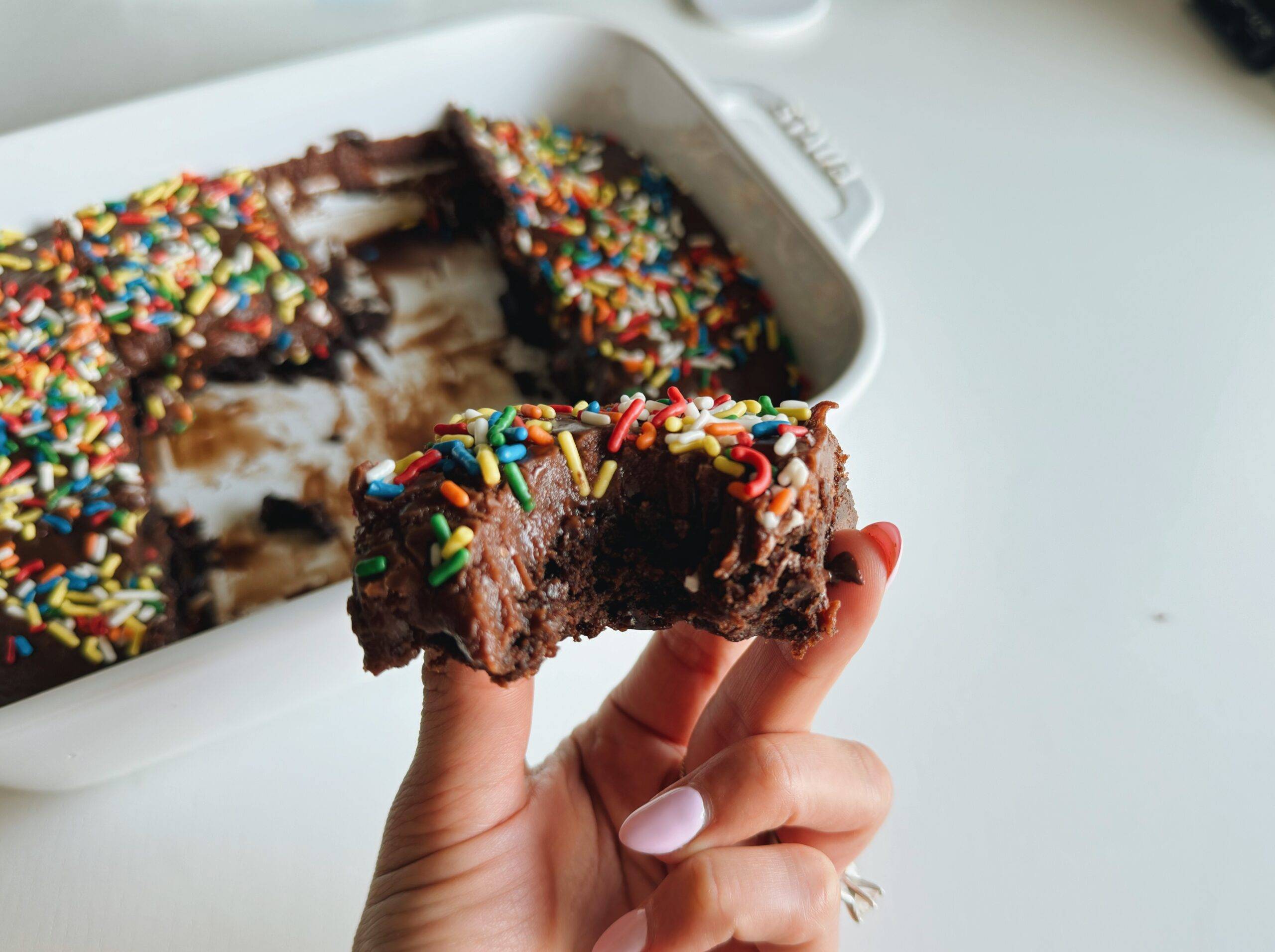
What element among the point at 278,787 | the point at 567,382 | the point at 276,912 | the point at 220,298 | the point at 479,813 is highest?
the point at 220,298

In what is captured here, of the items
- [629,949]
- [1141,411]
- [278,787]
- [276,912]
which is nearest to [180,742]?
[278,787]

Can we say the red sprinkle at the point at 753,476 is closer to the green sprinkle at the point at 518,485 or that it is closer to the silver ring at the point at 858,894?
the green sprinkle at the point at 518,485

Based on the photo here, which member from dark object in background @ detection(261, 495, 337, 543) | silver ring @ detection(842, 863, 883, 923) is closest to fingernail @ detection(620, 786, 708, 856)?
silver ring @ detection(842, 863, 883, 923)

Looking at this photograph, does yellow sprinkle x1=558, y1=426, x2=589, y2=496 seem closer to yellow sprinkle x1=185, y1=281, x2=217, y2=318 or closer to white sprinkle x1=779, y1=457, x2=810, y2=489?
white sprinkle x1=779, y1=457, x2=810, y2=489

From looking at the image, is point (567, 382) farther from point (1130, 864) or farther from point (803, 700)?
point (1130, 864)

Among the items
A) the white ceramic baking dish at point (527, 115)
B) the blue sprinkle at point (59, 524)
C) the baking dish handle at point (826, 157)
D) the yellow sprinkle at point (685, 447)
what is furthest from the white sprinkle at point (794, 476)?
the blue sprinkle at point (59, 524)

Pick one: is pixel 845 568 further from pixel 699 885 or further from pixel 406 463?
pixel 406 463
